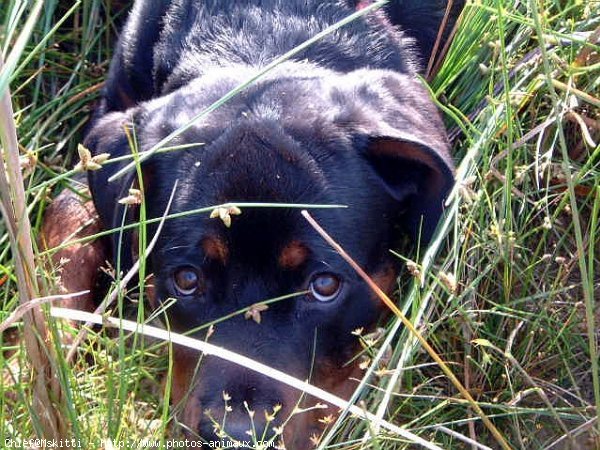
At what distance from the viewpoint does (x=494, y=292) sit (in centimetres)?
284

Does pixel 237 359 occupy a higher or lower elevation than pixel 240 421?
higher

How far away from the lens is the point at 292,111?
8.68ft

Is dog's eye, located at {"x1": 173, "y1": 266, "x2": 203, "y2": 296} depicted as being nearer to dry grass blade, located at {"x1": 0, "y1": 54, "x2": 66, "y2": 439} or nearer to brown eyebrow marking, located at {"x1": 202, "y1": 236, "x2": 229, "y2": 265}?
brown eyebrow marking, located at {"x1": 202, "y1": 236, "x2": 229, "y2": 265}

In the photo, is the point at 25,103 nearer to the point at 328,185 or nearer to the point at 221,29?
the point at 221,29

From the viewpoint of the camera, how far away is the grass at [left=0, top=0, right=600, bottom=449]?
246cm

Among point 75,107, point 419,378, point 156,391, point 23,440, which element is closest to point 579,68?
point 419,378

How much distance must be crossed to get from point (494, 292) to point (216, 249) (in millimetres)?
868

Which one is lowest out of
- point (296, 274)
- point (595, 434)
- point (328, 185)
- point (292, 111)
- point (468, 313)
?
point (595, 434)

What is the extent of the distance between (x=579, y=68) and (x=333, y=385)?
1.16 m

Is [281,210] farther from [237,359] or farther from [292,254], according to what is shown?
[237,359]

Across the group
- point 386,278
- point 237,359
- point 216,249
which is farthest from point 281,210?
point 237,359

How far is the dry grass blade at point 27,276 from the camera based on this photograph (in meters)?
1.91

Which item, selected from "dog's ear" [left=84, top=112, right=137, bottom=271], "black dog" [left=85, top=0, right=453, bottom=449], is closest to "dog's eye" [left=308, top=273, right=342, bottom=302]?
"black dog" [left=85, top=0, right=453, bottom=449]

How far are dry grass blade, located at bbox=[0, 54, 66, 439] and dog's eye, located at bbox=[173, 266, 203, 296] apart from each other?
0.54 metres
